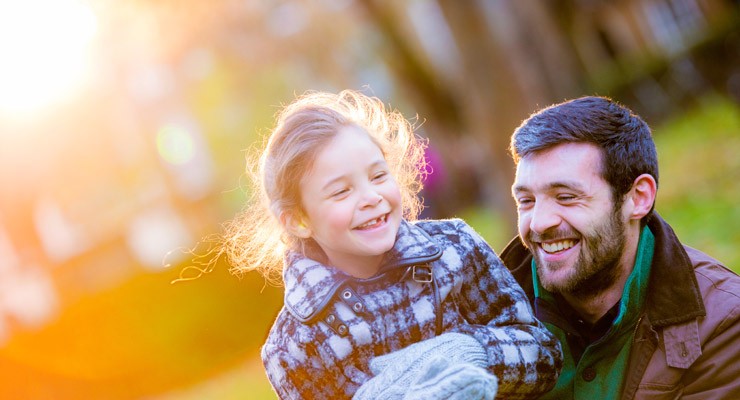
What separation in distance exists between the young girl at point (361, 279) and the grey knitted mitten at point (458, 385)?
244mm

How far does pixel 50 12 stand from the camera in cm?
1177

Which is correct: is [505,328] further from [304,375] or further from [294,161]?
[294,161]

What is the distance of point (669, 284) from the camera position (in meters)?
2.94

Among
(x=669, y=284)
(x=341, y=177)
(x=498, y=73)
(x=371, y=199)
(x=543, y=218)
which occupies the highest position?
(x=498, y=73)

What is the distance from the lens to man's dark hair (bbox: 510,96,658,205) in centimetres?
312

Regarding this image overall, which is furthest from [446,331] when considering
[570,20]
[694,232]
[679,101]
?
[570,20]

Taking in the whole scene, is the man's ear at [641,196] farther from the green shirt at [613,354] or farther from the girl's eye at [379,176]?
the girl's eye at [379,176]

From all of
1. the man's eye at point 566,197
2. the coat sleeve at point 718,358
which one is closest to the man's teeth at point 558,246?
the man's eye at point 566,197

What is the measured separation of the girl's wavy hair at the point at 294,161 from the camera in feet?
10.3

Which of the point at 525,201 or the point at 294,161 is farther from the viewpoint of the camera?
the point at 525,201

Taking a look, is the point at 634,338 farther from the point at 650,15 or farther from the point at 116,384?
the point at 650,15

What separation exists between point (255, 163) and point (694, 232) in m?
6.65

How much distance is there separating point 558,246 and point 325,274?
3.01 ft

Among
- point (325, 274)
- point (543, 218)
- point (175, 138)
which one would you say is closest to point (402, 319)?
point (325, 274)
